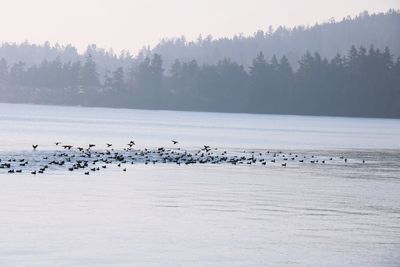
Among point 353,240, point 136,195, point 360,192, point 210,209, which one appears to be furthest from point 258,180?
point 353,240

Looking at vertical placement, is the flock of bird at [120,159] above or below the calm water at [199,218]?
above

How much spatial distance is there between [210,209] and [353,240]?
8252mm

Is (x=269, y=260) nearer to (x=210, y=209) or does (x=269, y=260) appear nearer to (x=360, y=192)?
(x=210, y=209)

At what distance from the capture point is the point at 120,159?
6444 cm

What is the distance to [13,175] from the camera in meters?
49.9

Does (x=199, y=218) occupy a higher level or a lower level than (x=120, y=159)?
lower

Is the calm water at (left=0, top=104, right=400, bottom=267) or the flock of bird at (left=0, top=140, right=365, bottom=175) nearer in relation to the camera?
the calm water at (left=0, top=104, right=400, bottom=267)

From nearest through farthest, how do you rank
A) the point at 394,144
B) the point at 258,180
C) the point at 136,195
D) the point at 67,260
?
the point at 67,260 → the point at 136,195 → the point at 258,180 → the point at 394,144

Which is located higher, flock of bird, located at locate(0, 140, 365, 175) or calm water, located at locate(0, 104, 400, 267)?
flock of bird, located at locate(0, 140, 365, 175)

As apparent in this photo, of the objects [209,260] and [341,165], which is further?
[341,165]

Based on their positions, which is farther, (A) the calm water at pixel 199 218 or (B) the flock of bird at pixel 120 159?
(B) the flock of bird at pixel 120 159

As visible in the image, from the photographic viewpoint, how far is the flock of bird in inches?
2223

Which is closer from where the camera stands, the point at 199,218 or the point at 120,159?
the point at 199,218

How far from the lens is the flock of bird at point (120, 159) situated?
5647cm
